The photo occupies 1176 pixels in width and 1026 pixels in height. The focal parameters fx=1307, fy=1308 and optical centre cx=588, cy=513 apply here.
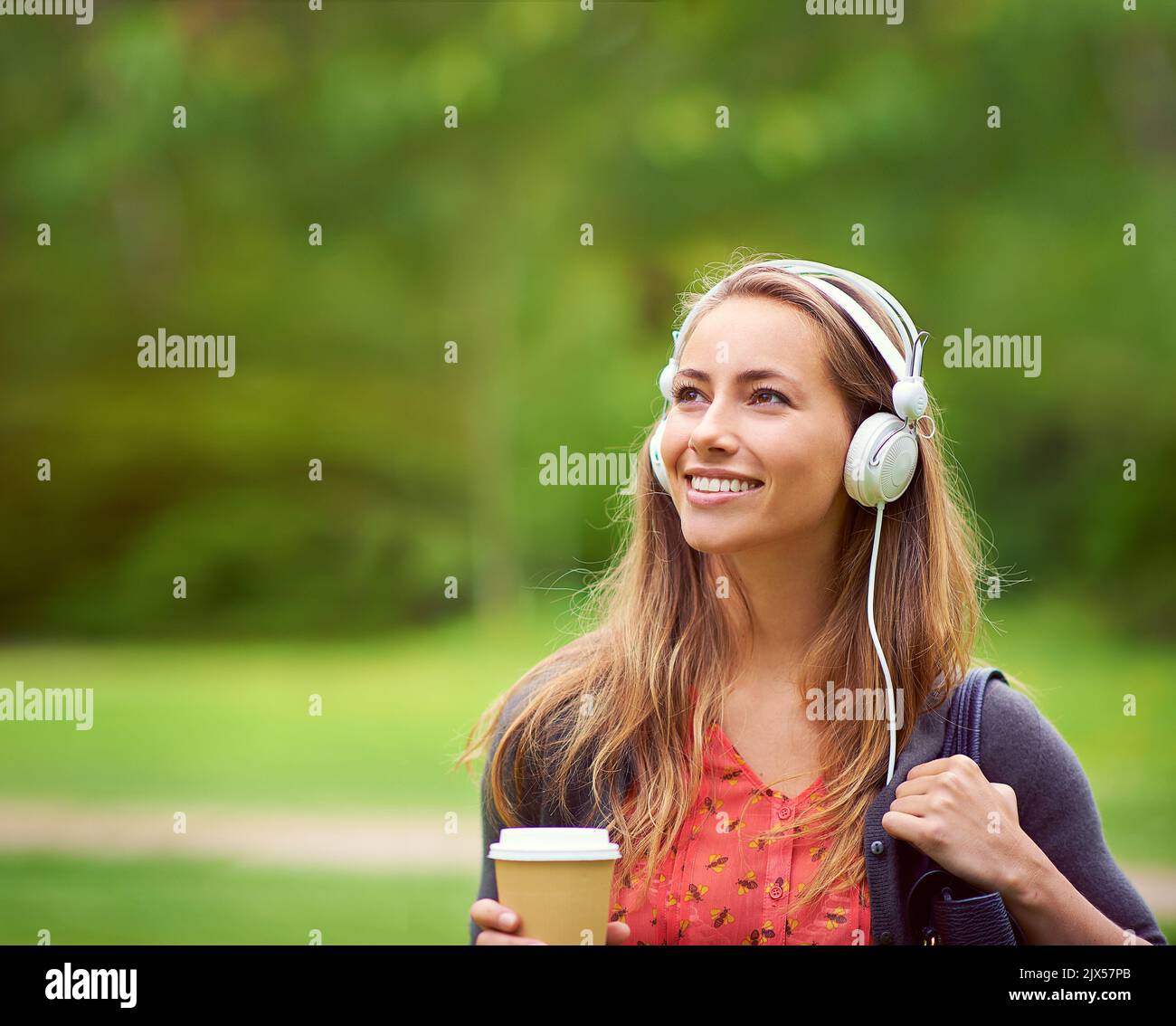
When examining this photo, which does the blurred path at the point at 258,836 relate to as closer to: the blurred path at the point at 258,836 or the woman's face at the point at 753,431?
the blurred path at the point at 258,836

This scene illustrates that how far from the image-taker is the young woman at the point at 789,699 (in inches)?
75.3

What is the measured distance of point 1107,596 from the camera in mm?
9875

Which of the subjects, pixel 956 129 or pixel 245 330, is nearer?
pixel 956 129

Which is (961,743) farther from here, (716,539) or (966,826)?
(716,539)

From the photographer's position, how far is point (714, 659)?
2.23m

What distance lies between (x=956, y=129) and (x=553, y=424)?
4.22m

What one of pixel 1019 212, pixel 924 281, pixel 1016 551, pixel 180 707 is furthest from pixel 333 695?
pixel 1019 212

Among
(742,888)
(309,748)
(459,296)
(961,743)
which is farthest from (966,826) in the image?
(459,296)

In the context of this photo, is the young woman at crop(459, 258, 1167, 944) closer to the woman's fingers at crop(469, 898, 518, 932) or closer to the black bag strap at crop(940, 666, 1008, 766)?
the black bag strap at crop(940, 666, 1008, 766)

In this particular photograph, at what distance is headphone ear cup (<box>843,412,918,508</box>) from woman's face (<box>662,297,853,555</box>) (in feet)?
0.11

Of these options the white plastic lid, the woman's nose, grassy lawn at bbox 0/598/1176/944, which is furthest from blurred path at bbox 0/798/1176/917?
the white plastic lid

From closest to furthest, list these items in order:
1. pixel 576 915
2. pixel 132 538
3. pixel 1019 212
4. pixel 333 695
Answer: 1. pixel 576 915
2. pixel 333 695
3. pixel 1019 212
4. pixel 132 538

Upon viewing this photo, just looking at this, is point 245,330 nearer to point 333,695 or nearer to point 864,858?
point 333,695

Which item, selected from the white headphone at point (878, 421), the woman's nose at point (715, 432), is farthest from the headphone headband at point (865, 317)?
the woman's nose at point (715, 432)
